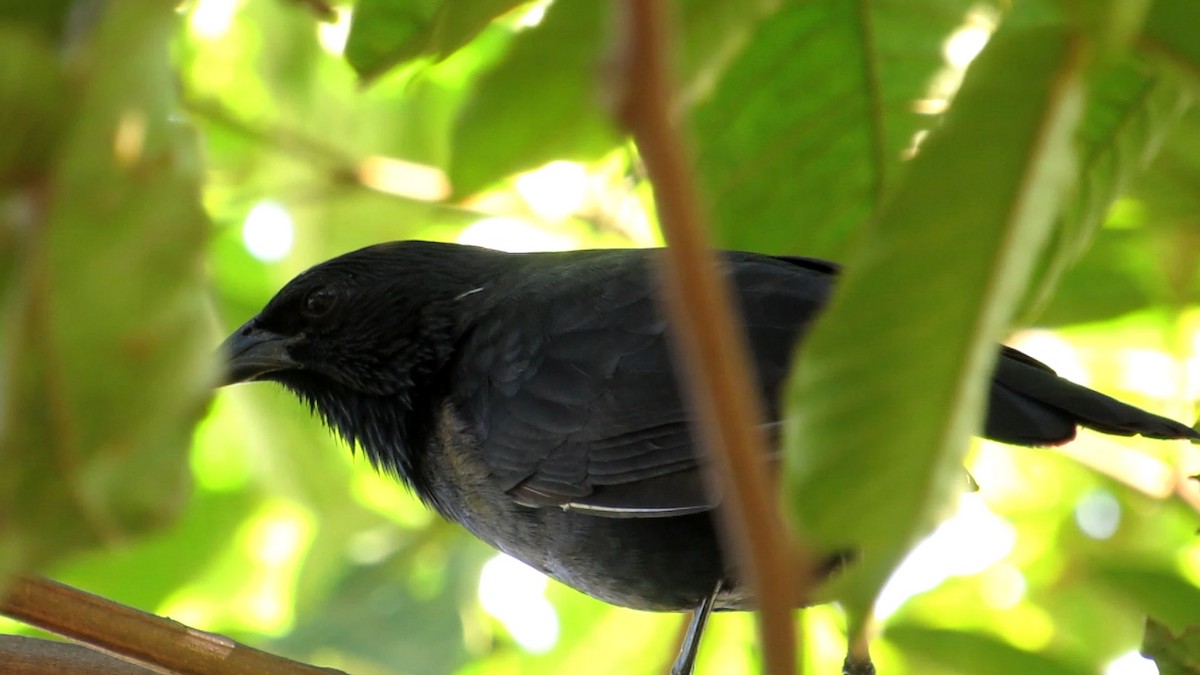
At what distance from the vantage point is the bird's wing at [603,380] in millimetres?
2912

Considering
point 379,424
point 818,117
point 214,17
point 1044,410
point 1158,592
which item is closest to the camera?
point 1044,410

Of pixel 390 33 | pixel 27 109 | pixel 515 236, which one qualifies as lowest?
pixel 27 109

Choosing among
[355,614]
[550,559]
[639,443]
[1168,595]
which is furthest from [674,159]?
[355,614]

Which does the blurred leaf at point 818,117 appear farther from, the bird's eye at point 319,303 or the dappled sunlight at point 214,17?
the dappled sunlight at point 214,17

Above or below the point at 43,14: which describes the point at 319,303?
above

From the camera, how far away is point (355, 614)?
3916mm

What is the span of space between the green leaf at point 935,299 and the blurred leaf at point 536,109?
0.91 metres

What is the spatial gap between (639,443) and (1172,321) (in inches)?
61.4

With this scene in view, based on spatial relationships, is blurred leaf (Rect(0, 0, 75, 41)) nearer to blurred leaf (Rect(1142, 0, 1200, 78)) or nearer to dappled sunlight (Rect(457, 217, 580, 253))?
blurred leaf (Rect(1142, 0, 1200, 78))

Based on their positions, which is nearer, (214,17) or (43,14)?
(43,14)

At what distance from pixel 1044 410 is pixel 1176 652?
528 millimetres

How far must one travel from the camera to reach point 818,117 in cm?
260

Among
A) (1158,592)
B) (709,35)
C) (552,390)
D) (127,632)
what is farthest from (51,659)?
(1158,592)

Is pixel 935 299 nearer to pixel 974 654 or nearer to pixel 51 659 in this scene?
pixel 51 659
